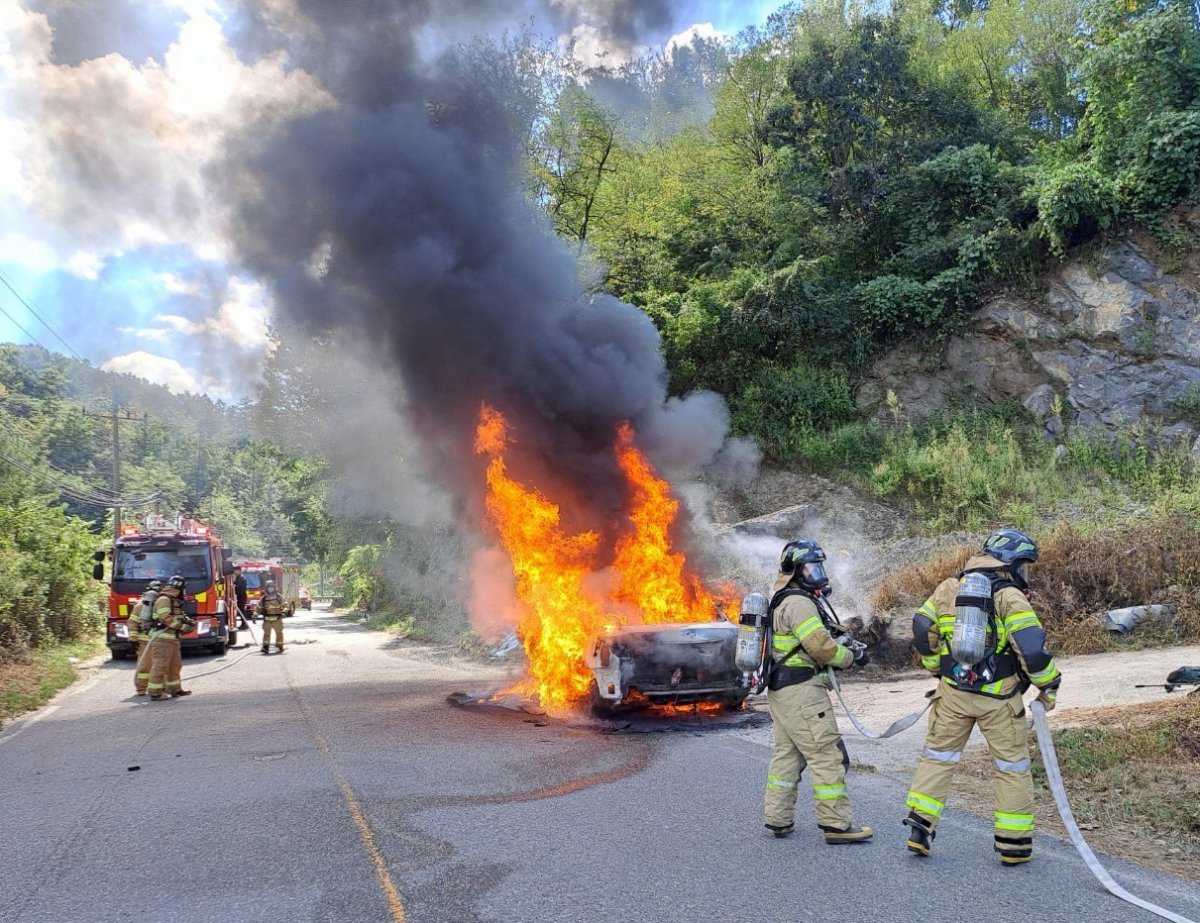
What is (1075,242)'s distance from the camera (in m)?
17.8

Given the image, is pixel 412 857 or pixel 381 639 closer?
pixel 412 857

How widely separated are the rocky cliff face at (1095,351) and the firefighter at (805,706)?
13611 mm

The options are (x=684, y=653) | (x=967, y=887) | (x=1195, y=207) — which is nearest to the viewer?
(x=967, y=887)

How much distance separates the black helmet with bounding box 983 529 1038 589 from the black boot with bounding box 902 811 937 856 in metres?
1.25

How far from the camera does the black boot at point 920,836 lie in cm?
418

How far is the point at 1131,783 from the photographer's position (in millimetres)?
5102

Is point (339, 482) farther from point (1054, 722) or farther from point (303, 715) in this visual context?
point (1054, 722)

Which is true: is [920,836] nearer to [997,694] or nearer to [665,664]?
[997,694]

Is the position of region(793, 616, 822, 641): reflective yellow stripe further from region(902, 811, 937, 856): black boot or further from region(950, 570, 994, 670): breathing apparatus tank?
region(902, 811, 937, 856): black boot

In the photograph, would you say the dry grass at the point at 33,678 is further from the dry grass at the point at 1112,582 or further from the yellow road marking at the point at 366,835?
the dry grass at the point at 1112,582

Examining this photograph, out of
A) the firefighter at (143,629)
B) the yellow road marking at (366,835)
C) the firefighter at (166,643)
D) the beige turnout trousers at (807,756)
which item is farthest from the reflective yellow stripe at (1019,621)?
the firefighter at (143,629)

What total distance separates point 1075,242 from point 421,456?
45.2 feet

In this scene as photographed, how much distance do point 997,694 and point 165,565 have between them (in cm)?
1592

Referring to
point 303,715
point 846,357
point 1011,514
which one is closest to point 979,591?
point 303,715
